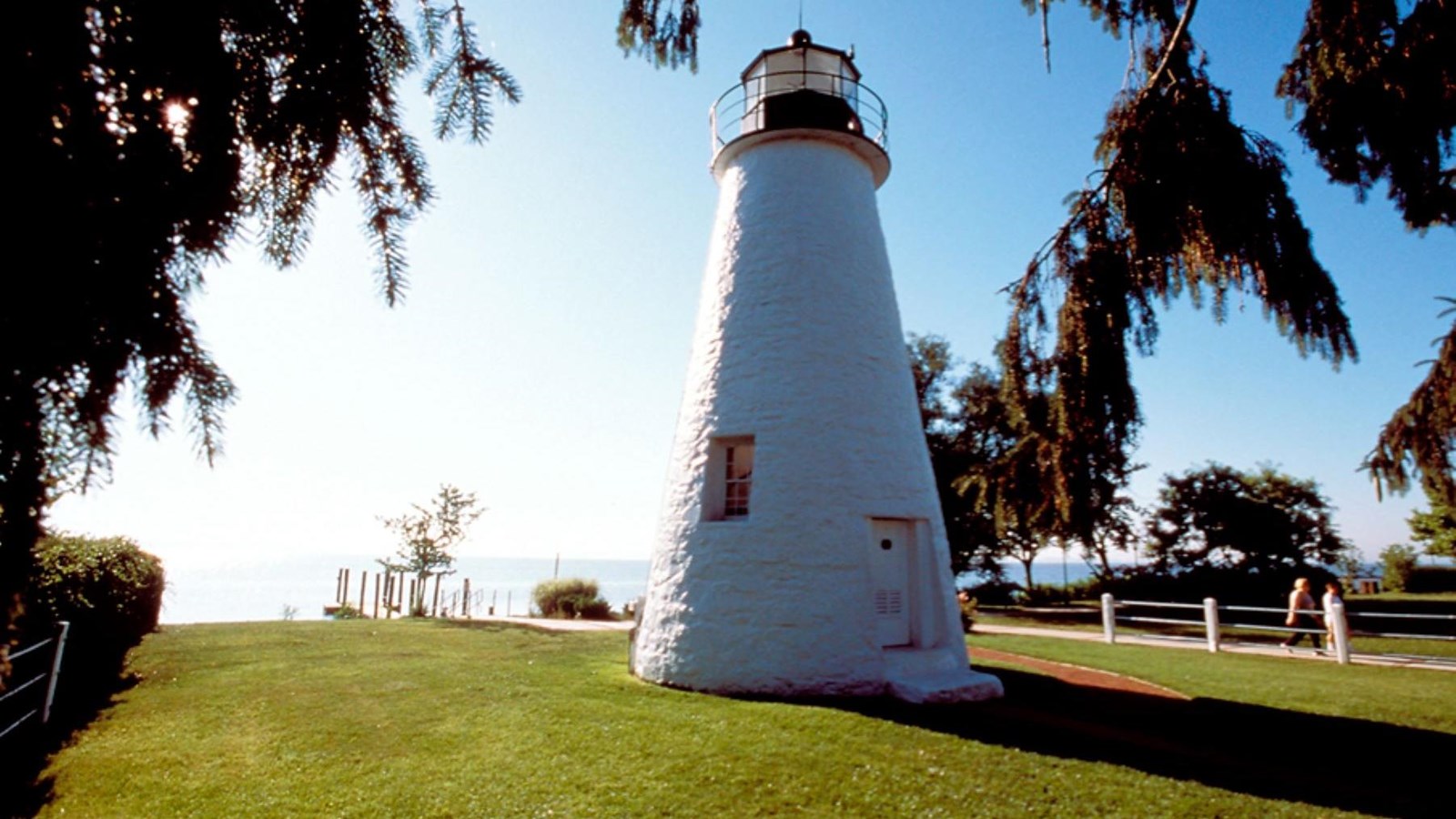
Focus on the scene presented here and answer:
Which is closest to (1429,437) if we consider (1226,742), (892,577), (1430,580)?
(1226,742)

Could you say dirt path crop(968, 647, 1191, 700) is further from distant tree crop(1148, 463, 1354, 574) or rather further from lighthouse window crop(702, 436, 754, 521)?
distant tree crop(1148, 463, 1354, 574)

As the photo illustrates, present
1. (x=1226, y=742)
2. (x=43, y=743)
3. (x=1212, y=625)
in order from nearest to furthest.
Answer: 1. (x=43, y=743)
2. (x=1226, y=742)
3. (x=1212, y=625)

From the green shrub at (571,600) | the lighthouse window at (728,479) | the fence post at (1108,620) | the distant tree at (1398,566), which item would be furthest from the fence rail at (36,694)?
the distant tree at (1398,566)

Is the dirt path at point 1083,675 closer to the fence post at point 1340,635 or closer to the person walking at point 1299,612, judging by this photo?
the fence post at point 1340,635

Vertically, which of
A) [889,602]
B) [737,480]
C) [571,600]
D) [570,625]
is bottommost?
[570,625]

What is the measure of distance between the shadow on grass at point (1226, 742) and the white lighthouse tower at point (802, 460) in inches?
36.4

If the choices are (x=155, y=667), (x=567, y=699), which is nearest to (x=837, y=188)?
(x=567, y=699)

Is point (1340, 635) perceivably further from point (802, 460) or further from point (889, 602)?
point (802, 460)

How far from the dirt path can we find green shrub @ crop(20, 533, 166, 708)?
1342cm

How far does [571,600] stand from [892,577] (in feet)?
54.2

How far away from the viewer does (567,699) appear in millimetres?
8414

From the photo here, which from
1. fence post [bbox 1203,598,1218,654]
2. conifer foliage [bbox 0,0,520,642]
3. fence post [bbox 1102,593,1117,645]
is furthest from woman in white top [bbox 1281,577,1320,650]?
conifer foliage [bbox 0,0,520,642]

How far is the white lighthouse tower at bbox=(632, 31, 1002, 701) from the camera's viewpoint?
9.14 m

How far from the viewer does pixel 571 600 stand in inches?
942
